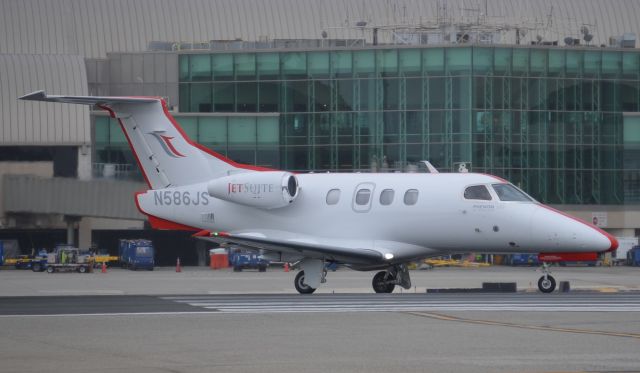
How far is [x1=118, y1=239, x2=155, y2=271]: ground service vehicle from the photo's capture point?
208 ft

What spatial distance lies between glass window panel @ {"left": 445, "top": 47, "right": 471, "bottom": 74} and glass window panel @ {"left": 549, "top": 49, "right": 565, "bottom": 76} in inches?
200

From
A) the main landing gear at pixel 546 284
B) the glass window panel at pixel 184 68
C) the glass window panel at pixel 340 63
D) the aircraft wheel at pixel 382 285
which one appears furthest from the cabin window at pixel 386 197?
the glass window panel at pixel 184 68

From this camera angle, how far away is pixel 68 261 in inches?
2352

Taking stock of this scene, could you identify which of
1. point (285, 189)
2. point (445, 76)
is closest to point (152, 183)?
point (285, 189)

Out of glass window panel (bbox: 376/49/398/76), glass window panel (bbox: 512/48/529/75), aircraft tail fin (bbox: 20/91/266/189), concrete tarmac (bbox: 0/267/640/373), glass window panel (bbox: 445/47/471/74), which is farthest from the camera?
glass window panel (bbox: 376/49/398/76)

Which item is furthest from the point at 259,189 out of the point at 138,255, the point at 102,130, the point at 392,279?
the point at 102,130

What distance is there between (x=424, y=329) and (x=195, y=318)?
170 inches

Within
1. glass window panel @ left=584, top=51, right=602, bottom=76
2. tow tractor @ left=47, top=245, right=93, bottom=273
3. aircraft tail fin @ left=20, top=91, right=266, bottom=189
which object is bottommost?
tow tractor @ left=47, top=245, right=93, bottom=273

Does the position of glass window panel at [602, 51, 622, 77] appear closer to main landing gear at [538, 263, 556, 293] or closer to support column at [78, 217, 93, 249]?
support column at [78, 217, 93, 249]

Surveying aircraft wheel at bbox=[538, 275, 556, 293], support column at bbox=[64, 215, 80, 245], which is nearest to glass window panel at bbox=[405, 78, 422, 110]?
support column at bbox=[64, 215, 80, 245]

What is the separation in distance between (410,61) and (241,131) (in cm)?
1023

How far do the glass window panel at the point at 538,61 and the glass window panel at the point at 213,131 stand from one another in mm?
17501

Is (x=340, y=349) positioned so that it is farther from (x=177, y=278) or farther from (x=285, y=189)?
(x=177, y=278)

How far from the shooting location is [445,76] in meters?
70.6
